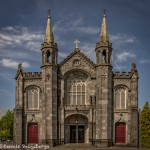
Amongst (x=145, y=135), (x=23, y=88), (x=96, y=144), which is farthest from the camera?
(x=145, y=135)

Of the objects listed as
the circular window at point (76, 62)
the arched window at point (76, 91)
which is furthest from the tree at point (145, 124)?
the circular window at point (76, 62)

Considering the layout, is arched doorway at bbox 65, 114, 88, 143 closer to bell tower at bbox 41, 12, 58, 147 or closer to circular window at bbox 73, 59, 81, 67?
bell tower at bbox 41, 12, 58, 147

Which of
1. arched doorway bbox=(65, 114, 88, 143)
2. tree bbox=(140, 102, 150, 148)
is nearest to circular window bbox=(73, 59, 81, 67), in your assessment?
arched doorway bbox=(65, 114, 88, 143)

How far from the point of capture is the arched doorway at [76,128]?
175ft

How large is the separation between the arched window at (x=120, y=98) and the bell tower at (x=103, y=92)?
1.53 metres

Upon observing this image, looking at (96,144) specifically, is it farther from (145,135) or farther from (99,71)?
(145,135)

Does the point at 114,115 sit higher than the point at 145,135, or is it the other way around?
the point at 114,115

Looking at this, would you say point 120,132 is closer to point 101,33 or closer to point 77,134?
point 77,134

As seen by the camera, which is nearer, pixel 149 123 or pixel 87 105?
pixel 87 105

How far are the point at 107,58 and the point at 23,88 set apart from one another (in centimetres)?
1417

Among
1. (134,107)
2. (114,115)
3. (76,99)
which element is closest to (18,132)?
(76,99)

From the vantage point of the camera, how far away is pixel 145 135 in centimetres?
Result: 7312

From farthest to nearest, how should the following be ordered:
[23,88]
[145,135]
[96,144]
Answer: [145,135], [23,88], [96,144]

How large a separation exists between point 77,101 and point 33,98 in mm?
7047
